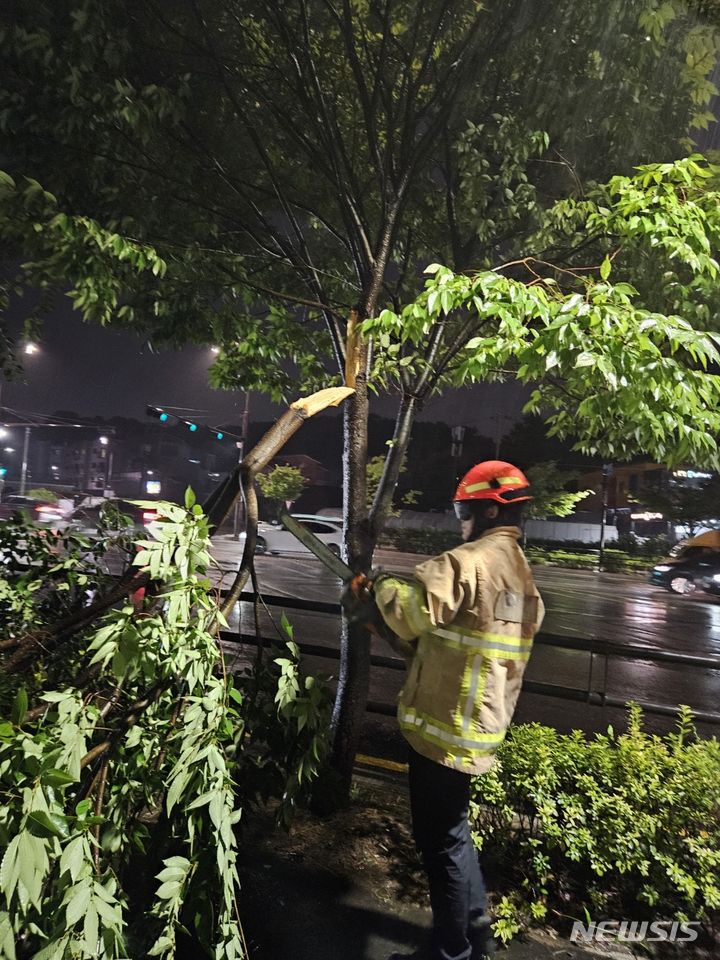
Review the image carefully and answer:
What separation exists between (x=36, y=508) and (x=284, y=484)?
1.71 m

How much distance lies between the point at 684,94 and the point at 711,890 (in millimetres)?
3191

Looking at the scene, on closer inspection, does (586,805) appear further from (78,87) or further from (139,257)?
(78,87)

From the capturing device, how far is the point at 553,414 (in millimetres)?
2863

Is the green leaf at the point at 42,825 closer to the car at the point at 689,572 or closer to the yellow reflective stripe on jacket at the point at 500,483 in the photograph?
the yellow reflective stripe on jacket at the point at 500,483

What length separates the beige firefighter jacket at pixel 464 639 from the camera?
1.66 meters

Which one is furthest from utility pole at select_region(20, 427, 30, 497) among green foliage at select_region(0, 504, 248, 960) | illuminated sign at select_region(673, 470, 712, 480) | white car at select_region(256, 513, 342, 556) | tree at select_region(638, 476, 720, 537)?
illuminated sign at select_region(673, 470, 712, 480)

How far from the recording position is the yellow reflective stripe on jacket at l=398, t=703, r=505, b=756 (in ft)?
5.61

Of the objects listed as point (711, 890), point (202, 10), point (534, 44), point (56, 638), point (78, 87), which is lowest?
point (711, 890)

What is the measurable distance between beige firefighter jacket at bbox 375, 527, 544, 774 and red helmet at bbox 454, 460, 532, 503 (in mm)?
137

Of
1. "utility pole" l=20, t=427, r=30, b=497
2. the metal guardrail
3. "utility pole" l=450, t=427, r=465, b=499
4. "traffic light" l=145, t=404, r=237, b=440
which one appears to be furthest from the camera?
"utility pole" l=20, t=427, r=30, b=497

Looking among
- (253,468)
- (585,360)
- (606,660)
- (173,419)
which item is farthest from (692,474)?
(173,419)

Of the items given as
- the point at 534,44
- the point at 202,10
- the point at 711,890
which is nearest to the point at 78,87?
the point at 202,10

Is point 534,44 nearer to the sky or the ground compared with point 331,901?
nearer to the sky

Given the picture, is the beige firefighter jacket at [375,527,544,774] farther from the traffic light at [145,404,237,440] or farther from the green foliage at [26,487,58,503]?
the green foliage at [26,487,58,503]
